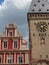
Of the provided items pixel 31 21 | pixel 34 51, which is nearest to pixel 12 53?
pixel 34 51

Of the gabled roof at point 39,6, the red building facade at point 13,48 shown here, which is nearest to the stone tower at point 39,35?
the gabled roof at point 39,6

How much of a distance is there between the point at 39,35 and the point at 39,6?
7398mm

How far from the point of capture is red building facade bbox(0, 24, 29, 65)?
5058 cm

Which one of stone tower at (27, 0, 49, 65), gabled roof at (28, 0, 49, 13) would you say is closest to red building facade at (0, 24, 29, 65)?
stone tower at (27, 0, 49, 65)

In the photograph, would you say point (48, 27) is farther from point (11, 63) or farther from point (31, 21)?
point (11, 63)

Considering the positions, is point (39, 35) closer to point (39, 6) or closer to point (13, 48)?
point (13, 48)

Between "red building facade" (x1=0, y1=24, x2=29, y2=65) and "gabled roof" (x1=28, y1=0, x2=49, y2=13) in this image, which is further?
"gabled roof" (x1=28, y1=0, x2=49, y2=13)

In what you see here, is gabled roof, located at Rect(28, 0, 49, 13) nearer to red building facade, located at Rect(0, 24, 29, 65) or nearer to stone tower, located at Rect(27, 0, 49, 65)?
stone tower, located at Rect(27, 0, 49, 65)

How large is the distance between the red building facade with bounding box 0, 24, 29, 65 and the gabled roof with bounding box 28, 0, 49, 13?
24.4 feet

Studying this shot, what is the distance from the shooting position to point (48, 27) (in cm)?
5469

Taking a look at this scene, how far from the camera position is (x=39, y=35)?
2137 inches

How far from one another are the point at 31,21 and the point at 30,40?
3.86 meters

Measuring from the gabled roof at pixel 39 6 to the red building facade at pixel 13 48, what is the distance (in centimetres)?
744

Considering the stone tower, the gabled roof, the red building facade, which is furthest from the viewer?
the gabled roof
